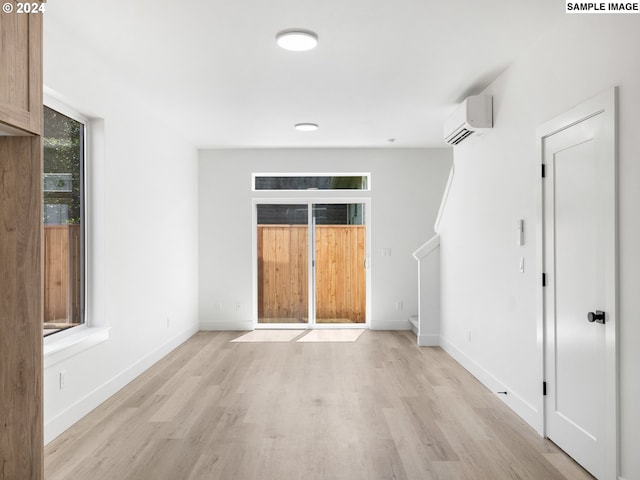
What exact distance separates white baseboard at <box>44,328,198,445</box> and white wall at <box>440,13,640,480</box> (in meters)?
3.11

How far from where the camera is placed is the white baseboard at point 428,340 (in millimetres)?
5660

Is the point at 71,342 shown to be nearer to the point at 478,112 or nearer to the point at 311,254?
the point at 478,112

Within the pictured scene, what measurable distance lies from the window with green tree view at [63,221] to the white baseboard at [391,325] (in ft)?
13.5

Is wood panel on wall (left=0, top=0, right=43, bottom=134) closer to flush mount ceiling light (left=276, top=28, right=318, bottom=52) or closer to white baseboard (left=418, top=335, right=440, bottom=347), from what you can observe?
flush mount ceiling light (left=276, top=28, right=318, bottom=52)

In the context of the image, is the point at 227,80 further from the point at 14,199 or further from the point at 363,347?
the point at 363,347

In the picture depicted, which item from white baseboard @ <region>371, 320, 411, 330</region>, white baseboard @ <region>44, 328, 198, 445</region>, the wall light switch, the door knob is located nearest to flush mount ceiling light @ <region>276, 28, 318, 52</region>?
the wall light switch

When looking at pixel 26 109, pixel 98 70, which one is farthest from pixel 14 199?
pixel 98 70

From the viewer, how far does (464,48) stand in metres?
3.32

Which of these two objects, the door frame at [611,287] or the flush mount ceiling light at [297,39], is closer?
the door frame at [611,287]

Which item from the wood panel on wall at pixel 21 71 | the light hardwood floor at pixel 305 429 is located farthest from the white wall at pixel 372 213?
the wood panel on wall at pixel 21 71

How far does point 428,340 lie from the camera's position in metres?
5.66

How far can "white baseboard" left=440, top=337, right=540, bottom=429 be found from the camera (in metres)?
3.20

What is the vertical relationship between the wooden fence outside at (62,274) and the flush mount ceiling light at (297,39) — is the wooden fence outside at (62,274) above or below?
below

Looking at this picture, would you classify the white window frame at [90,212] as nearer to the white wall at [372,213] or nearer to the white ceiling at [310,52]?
the white ceiling at [310,52]
